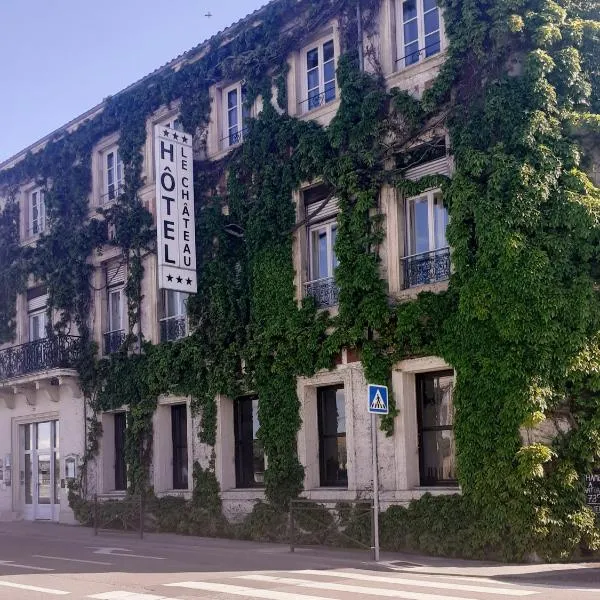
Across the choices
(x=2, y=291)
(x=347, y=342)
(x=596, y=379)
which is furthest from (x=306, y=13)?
(x=2, y=291)

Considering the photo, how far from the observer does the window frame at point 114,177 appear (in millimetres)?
25516

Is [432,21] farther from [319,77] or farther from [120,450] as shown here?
[120,450]

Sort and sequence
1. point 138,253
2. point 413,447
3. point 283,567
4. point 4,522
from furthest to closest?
point 4,522 < point 138,253 < point 413,447 < point 283,567

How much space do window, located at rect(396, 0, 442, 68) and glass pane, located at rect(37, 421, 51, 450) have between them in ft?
48.3

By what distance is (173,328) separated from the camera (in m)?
23.2

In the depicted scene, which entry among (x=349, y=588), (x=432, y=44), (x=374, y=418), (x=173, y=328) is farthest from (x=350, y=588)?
(x=173, y=328)

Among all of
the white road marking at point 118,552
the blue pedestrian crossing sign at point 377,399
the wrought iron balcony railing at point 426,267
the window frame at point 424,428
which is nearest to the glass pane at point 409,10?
the wrought iron balcony railing at point 426,267

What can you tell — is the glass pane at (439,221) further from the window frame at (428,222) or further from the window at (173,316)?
the window at (173,316)

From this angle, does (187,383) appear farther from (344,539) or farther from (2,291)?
(2,291)

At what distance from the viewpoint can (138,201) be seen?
24375mm

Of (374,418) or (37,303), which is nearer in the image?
(374,418)

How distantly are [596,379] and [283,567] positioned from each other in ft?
18.5

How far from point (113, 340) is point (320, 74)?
29.6 feet

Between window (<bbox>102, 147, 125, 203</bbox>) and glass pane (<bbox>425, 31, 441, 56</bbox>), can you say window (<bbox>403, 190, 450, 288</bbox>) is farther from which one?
window (<bbox>102, 147, 125, 203</bbox>)
